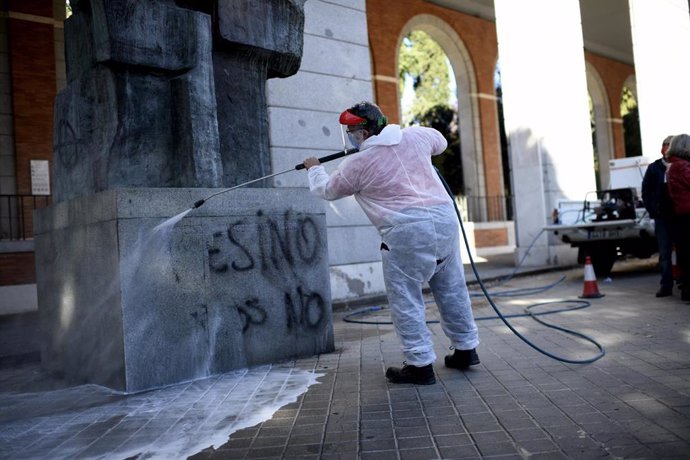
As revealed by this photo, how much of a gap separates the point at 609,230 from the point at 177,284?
325 inches

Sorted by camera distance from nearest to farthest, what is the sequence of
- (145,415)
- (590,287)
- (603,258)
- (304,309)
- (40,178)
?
(145,415) → (304,309) → (590,287) → (603,258) → (40,178)

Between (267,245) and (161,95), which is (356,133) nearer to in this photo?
(267,245)

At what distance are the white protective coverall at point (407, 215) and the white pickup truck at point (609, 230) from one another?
711 centimetres

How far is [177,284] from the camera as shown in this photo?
4.70 metres

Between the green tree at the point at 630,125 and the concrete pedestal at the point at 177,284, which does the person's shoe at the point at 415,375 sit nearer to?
the concrete pedestal at the point at 177,284

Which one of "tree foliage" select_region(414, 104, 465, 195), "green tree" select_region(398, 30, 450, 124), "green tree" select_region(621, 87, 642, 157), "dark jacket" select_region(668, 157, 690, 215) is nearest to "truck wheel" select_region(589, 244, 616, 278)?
"dark jacket" select_region(668, 157, 690, 215)

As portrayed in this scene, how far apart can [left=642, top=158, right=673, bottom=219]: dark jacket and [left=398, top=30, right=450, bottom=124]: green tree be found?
73.4 ft

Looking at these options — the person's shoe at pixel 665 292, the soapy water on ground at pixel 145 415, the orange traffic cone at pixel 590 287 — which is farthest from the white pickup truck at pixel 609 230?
the soapy water on ground at pixel 145 415

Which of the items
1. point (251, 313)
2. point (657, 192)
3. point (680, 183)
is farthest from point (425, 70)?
point (251, 313)

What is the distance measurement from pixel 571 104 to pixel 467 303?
35.5 ft

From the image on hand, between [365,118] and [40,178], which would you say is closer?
[365,118]

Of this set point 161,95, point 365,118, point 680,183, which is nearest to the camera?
point 365,118

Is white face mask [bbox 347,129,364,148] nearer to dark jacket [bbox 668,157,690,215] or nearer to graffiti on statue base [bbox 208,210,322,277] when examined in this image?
graffiti on statue base [bbox 208,210,322,277]

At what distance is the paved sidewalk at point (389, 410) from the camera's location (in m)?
3.03
